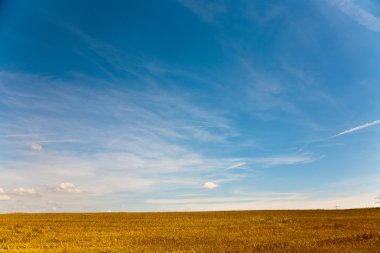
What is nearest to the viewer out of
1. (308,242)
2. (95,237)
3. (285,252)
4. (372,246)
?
(285,252)

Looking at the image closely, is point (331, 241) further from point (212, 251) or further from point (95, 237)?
point (95, 237)

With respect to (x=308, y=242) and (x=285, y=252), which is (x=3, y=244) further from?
(x=308, y=242)

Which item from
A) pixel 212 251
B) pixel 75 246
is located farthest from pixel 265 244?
pixel 75 246

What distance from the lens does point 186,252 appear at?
18375 millimetres

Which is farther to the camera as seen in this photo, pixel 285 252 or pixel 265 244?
pixel 265 244

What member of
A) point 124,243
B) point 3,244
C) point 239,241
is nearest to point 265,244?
point 239,241

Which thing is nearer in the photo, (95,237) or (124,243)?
(124,243)

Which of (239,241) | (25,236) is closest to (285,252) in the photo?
(239,241)

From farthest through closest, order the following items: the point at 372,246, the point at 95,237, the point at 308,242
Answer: the point at 95,237, the point at 308,242, the point at 372,246

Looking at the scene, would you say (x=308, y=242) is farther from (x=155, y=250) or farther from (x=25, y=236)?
(x=25, y=236)

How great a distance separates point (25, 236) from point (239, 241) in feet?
46.6

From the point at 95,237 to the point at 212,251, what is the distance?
979 cm

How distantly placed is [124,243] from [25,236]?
325 inches

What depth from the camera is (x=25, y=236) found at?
84.5 ft
